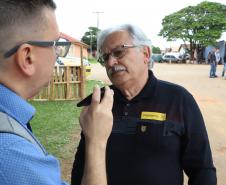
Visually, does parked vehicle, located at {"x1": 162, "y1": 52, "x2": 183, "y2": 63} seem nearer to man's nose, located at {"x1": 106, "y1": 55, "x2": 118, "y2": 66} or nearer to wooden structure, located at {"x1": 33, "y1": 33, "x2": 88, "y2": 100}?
wooden structure, located at {"x1": 33, "y1": 33, "x2": 88, "y2": 100}

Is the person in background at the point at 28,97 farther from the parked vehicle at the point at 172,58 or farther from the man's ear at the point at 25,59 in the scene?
the parked vehicle at the point at 172,58

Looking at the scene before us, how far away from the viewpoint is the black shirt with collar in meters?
2.41

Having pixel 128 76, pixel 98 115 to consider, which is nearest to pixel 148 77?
pixel 128 76

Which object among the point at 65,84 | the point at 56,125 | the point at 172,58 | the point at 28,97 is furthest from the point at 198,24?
the point at 28,97

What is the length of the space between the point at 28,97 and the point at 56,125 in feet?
24.4

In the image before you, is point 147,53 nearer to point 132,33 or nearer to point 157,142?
point 132,33

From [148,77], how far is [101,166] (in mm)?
1248

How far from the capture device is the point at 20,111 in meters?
1.29

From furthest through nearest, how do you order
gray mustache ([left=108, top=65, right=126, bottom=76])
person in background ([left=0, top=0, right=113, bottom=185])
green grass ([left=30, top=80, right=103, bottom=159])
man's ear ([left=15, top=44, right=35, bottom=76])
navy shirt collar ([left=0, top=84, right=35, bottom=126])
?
green grass ([left=30, top=80, right=103, bottom=159]), gray mustache ([left=108, top=65, right=126, bottom=76]), man's ear ([left=15, top=44, right=35, bottom=76]), navy shirt collar ([left=0, top=84, right=35, bottom=126]), person in background ([left=0, top=0, right=113, bottom=185])

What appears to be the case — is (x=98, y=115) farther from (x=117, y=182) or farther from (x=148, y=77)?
(x=148, y=77)

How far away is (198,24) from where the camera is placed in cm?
5041

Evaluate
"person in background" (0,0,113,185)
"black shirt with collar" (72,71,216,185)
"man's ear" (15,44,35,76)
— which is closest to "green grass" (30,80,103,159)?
"black shirt with collar" (72,71,216,185)

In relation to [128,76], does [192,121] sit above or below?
below

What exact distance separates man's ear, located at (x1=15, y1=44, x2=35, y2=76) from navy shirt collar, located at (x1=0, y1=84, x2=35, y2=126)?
112 millimetres
